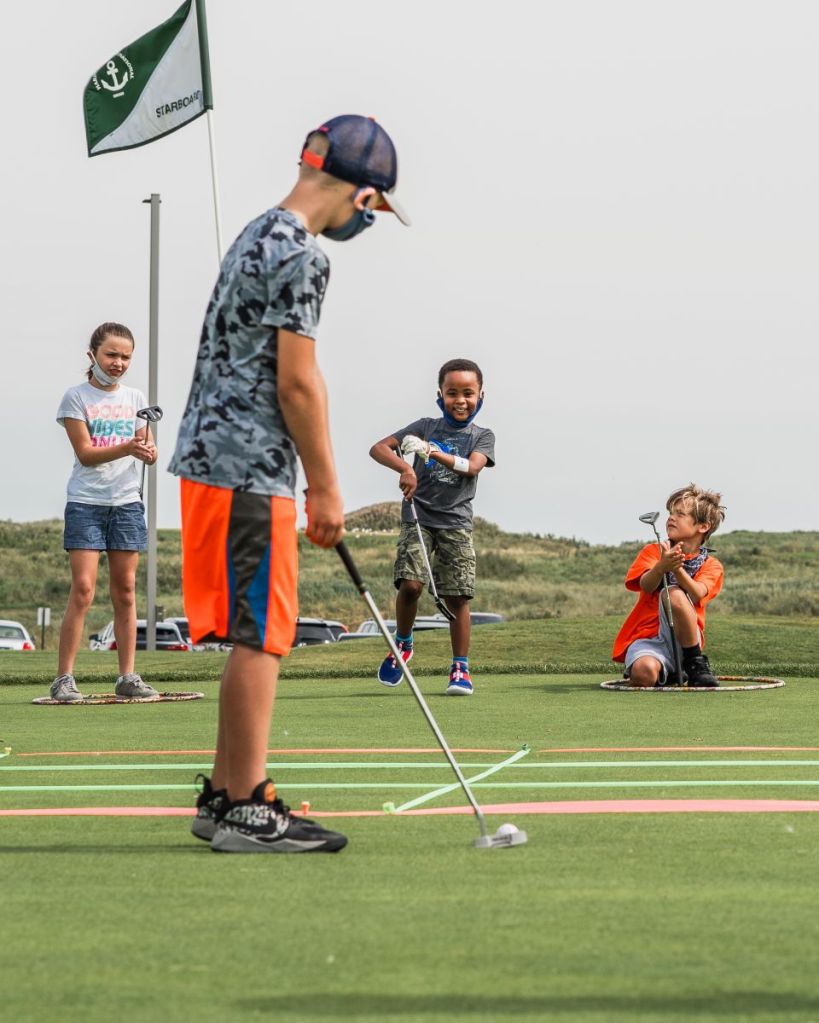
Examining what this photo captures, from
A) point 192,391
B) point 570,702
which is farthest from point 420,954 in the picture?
point 570,702

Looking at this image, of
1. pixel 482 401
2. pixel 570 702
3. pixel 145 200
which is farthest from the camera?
pixel 145 200

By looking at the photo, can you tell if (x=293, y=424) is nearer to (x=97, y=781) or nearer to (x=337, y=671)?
(x=97, y=781)

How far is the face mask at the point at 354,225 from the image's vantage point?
173 inches

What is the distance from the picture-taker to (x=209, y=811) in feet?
13.7

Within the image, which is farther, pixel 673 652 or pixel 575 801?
pixel 673 652

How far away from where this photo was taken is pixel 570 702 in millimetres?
8586

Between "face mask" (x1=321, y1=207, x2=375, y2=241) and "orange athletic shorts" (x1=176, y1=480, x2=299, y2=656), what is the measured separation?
757 millimetres

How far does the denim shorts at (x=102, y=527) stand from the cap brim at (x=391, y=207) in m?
4.48

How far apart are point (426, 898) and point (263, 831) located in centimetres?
88

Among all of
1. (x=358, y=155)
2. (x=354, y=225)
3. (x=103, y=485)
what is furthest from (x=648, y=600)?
(x=358, y=155)

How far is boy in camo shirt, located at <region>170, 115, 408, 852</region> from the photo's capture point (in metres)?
4.08

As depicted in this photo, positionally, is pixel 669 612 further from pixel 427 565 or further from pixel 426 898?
pixel 426 898

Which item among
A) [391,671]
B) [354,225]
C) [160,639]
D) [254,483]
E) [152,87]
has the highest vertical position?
[152,87]

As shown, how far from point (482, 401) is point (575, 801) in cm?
511
